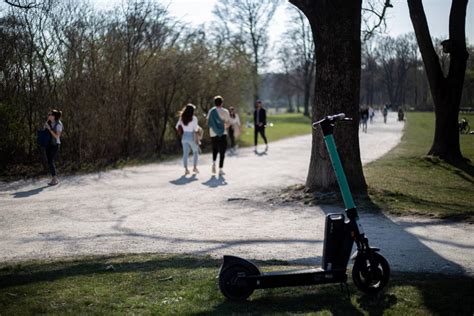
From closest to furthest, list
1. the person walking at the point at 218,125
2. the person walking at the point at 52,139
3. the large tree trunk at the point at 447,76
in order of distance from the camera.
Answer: the person walking at the point at 52,139 → the person walking at the point at 218,125 → the large tree trunk at the point at 447,76

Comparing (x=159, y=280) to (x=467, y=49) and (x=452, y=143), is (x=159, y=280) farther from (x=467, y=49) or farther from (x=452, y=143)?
(x=467, y=49)

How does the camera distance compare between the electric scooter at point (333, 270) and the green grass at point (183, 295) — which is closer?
the green grass at point (183, 295)

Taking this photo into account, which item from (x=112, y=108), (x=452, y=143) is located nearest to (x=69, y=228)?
(x=112, y=108)

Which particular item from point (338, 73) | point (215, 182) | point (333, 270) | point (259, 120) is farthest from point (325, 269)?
point (259, 120)

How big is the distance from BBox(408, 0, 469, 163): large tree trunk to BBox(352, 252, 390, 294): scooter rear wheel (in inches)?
533

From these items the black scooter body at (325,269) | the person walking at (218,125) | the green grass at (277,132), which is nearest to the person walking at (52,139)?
the person walking at (218,125)

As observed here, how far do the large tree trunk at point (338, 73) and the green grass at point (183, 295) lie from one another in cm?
483

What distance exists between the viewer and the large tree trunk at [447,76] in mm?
17344

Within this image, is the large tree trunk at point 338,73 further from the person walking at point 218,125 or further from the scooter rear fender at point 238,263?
the scooter rear fender at point 238,263

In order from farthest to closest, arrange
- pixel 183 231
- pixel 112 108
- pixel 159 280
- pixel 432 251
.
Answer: pixel 112 108 → pixel 183 231 → pixel 432 251 → pixel 159 280

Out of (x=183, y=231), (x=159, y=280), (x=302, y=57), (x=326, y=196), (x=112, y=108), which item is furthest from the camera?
(x=302, y=57)

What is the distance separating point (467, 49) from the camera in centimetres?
1808

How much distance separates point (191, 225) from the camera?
28.5 feet

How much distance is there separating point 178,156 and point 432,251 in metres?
14.3
